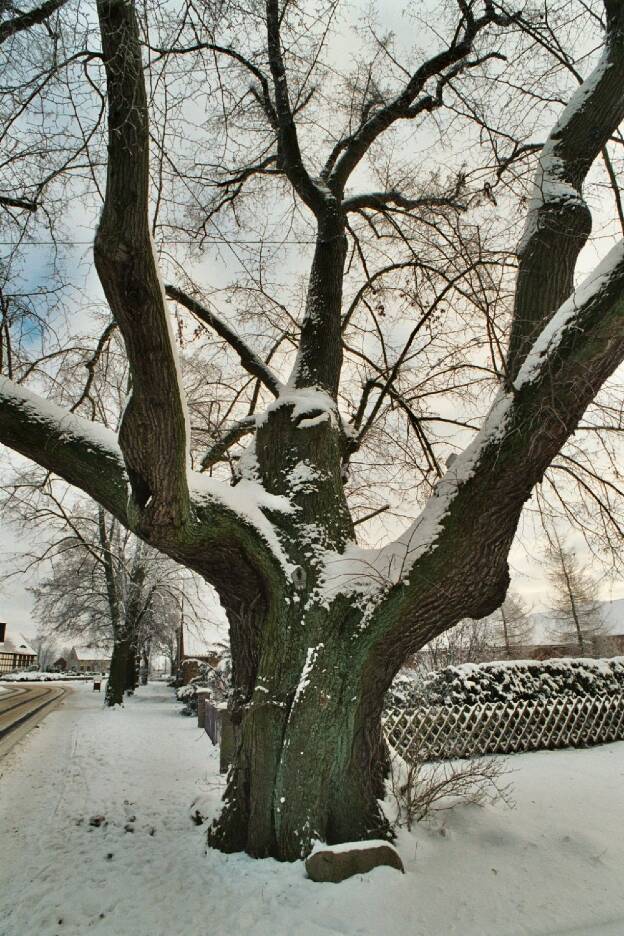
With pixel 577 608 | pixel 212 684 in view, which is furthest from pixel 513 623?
pixel 212 684

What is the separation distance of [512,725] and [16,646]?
295 ft

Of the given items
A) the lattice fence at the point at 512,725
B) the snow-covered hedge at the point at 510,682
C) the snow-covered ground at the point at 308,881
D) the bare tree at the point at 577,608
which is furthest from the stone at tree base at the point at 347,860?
the bare tree at the point at 577,608

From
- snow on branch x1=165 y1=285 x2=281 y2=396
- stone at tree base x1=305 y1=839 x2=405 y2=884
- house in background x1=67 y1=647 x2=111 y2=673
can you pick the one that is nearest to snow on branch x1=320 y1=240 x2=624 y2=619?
stone at tree base x1=305 y1=839 x2=405 y2=884

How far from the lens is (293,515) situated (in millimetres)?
4172

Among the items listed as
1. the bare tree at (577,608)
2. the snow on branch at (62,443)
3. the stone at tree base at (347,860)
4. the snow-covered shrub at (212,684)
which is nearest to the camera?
the stone at tree base at (347,860)

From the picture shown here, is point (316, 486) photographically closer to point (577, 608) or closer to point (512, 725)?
point (512, 725)

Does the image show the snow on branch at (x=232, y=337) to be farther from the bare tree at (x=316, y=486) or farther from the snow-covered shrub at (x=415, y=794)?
the snow-covered shrub at (x=415, y=794)

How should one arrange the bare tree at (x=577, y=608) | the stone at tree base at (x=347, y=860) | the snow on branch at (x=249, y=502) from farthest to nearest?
the bare tree at (x=577, y=608) < the snow on branch at (x=249, y=502) < the stone at tree base at (x=347, y=860)

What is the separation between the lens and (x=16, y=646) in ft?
260

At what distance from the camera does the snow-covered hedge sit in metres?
7.90

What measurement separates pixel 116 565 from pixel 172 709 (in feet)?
17.8

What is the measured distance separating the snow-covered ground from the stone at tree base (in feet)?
0.19

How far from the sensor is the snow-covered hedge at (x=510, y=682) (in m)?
7.90

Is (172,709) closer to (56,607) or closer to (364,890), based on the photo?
(56,607)
